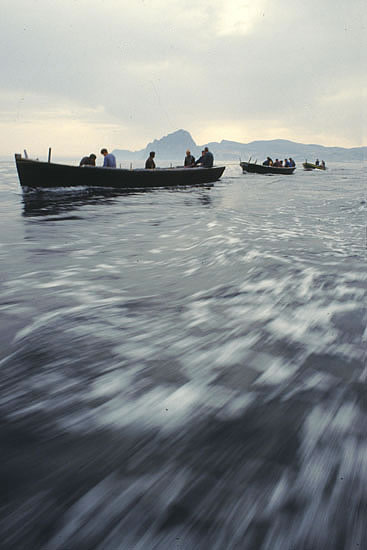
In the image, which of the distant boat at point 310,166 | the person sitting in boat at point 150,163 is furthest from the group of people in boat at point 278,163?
the person sitting in boat at point 150,163

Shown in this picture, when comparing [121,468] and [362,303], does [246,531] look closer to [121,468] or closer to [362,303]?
[121,468]

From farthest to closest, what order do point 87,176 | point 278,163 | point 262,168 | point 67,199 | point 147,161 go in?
point 278,163
point 262,168
point 147,161
point 87,176
point 67,199

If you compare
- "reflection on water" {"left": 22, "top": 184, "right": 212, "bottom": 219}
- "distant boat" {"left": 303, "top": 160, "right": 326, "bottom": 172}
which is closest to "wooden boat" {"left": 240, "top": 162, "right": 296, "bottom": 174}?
"distant boat" {"left": 303, "top": 160, "right": 326, "bottom": 172}

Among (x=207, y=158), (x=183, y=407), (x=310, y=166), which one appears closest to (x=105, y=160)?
(x=207, y=158)

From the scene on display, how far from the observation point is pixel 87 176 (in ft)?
60.2

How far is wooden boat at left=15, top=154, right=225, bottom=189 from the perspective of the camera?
17.3 m

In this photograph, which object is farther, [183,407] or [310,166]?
[310,166]

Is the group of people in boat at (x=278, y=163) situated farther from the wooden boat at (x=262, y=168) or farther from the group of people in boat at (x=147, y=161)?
the group of people in boat at (x=147, y=161)

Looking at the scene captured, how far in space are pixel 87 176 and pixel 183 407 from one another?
17634mm

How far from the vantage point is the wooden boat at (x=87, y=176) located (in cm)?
1730

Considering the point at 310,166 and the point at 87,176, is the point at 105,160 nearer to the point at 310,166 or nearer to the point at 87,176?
the point at 87,176

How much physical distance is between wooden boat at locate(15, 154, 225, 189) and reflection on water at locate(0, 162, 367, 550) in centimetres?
1288

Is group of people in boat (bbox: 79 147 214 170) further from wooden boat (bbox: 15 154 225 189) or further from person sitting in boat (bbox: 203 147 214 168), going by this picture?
wooden boat (bbox: 15 154 225 189)

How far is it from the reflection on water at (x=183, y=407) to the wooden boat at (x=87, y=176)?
42.3 ft
